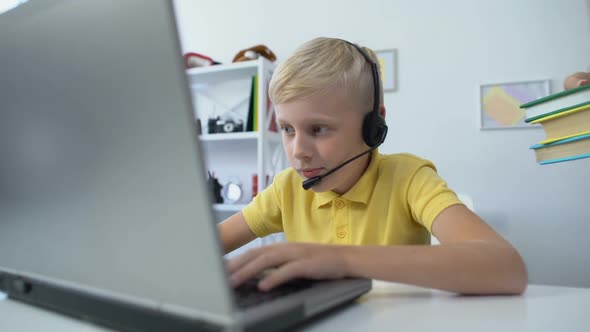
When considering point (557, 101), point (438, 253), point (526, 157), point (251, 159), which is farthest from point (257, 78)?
point (438, 253)

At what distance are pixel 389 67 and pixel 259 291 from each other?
76.6 inches

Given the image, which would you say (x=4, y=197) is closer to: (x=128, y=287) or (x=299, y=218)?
(x=128, y=287)

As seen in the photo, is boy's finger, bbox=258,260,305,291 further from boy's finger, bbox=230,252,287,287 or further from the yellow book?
the yellow book

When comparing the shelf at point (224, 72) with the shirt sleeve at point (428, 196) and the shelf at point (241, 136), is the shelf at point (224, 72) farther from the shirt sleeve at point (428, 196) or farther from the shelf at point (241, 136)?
the shirt sleeve at point (428, 196)

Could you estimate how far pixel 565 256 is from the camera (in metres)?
1.92

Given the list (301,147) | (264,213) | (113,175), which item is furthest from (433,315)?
(264,213)

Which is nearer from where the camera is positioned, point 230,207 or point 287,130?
point 287,130

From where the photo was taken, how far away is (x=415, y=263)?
548 millimetres

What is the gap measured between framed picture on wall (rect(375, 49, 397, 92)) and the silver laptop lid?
1957mm

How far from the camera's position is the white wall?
1.92 m

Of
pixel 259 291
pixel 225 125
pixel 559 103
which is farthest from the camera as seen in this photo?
pixel 225 125

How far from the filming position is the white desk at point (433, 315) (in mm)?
430

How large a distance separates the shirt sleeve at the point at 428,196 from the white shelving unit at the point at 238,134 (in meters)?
1.42

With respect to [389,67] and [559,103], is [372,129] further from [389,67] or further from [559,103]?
[389,67]
